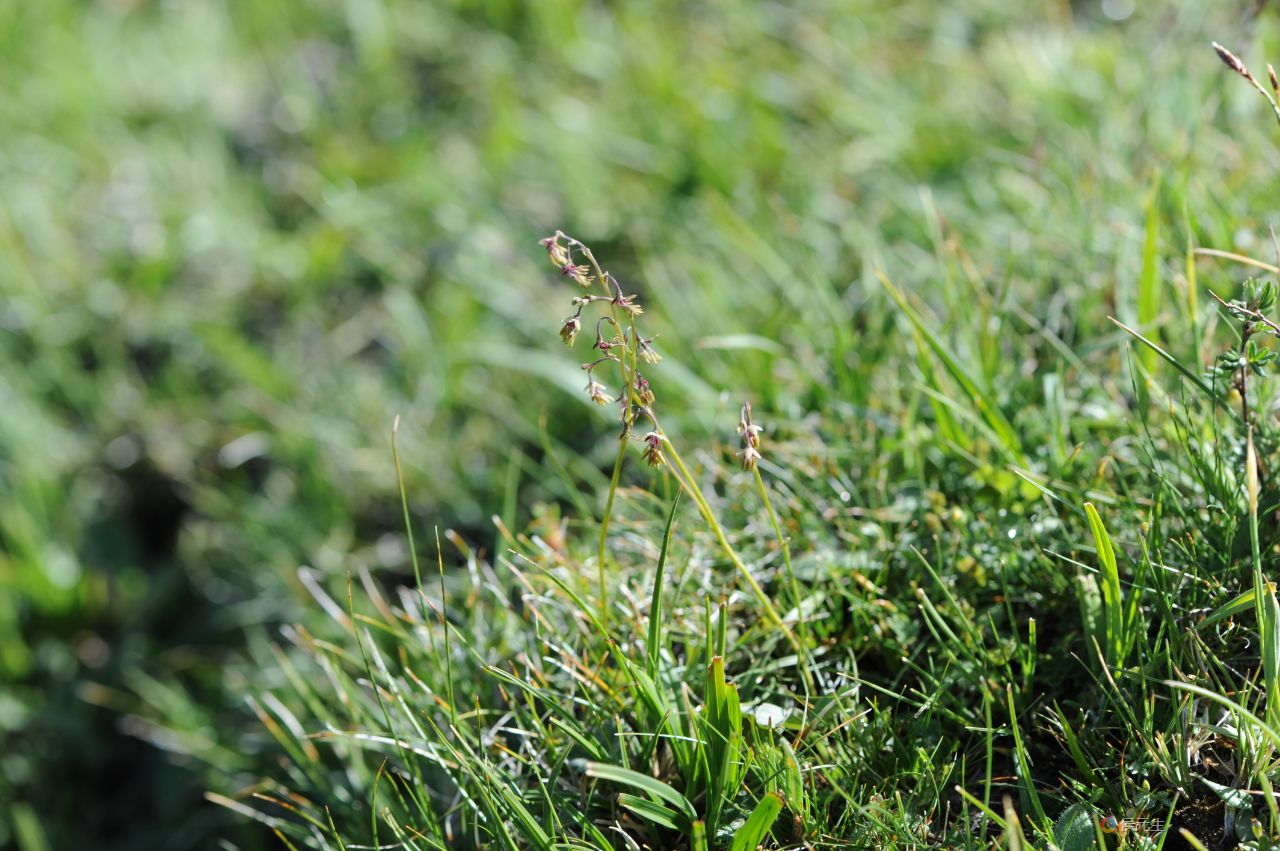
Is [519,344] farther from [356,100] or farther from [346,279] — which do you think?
[356,100]

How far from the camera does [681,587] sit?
1.64 m

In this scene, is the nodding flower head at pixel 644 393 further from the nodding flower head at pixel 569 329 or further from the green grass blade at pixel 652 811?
the green grass blade at pixel 652 811

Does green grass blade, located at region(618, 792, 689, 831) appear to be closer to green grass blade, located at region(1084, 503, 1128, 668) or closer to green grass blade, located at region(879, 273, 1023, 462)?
green grass blade, located at region(1084, 503, 1128, 668)

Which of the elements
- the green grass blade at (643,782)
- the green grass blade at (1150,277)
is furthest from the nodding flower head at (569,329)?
the green grass blade at (1150,277)

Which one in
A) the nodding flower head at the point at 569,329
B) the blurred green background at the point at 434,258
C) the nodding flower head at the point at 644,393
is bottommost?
the blurred green background at the point at 434,258

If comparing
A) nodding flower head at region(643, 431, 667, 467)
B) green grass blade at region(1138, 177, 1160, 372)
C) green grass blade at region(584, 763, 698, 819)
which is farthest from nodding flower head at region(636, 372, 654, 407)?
green grass blade at region(1138, 177, 1160, 372)

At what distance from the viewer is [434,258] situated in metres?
3.23

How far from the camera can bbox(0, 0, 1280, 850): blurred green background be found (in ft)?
7.72

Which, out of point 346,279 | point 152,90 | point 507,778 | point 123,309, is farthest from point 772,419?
point 152,90

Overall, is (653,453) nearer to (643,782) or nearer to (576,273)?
(576,273)

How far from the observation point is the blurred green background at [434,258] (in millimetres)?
2352

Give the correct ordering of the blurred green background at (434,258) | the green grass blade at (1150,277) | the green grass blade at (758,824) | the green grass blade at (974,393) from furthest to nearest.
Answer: the blurred green background at (434,258)
the green grass blade at (1150,277)
the green grass blade at (974,393)
the green grass blade at (758,824)

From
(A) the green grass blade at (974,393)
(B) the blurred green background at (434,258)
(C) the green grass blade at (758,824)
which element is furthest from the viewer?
(B) the blurred green background at (434,258)

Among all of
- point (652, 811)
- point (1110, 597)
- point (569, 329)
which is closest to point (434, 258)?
point (569, 329)
